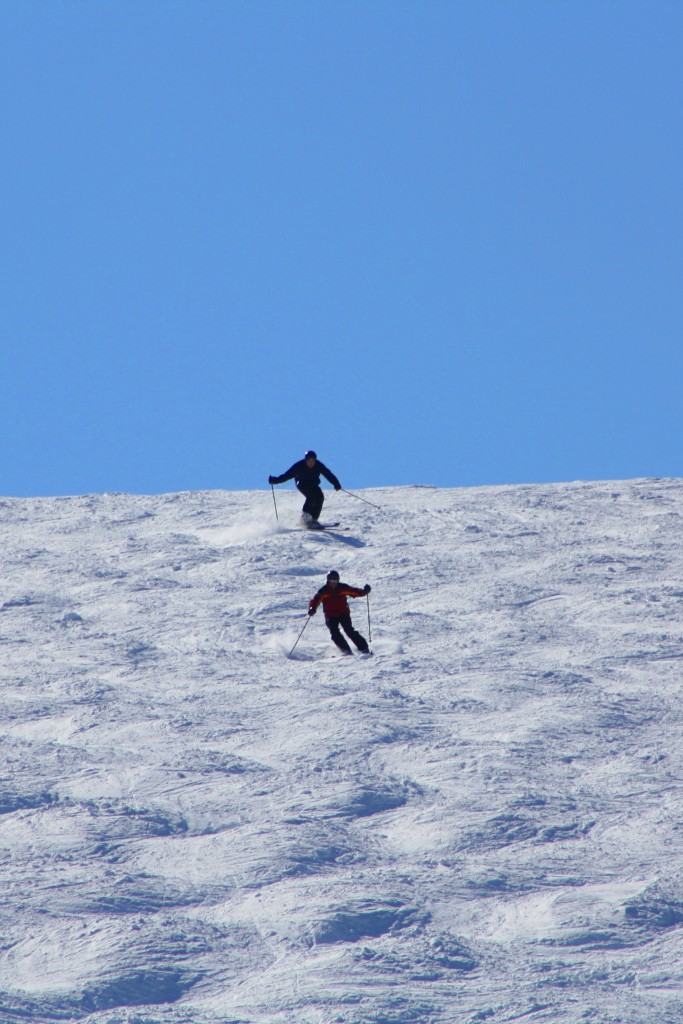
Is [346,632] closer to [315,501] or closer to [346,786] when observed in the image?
[346,786]

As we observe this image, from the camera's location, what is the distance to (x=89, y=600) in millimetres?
16250

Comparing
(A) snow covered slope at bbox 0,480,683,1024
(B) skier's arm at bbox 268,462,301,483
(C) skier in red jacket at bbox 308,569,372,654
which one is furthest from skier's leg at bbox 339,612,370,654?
(B) skier's arm at bbox 268,462,301,483

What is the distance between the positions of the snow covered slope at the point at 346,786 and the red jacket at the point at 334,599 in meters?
0.48

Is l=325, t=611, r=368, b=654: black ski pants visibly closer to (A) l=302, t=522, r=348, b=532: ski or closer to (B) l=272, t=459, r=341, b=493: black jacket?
(B) l=272, t=459, r=341, b=493: black jacket

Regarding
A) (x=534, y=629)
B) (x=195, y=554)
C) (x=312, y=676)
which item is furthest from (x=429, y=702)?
(x=195, y=554)

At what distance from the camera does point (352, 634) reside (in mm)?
13875

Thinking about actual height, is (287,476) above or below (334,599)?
above

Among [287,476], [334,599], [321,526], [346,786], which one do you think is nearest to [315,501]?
[321,526]

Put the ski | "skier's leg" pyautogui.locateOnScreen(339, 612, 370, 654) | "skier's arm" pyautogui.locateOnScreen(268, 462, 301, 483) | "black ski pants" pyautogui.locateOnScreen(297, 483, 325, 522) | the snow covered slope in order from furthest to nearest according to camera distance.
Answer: the ski
"black ski pants" pyautogui.locateOnScreen(297, 483, 325, 522)
"skier's arm" pyautogui.locateOnScreen(268, 462, 301, 483)
"skier's leg" pyautogui.locateOnScreen(339, 612, 370, 654)
the snow covered slope

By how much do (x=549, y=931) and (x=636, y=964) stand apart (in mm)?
567

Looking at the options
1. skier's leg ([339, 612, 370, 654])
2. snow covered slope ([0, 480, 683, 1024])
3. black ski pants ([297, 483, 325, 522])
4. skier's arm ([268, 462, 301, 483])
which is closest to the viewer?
snow covered slope ([0, 480, 683, 1024])

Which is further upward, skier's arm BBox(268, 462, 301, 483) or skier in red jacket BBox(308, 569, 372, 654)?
skier's arm BBox(268, 462, 301, 483)

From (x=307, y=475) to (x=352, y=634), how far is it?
189 inches

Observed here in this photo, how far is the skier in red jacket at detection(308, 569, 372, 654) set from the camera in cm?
1390
